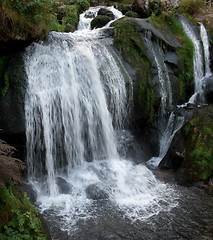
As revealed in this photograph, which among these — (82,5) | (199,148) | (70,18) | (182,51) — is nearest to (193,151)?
(199,148)

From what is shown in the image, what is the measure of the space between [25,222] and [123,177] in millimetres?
3549

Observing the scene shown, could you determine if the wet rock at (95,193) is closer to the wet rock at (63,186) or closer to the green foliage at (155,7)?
the wet rock at (63,186)

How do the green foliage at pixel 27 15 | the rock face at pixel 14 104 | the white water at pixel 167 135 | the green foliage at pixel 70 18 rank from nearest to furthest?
1. the green foliage at pixel 27 15
2. the rock face at pixel 14 104
3. the white water at pixel 167 135
4. the green foliage at pixel 70 18

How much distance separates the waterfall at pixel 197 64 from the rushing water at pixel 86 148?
6.98ft

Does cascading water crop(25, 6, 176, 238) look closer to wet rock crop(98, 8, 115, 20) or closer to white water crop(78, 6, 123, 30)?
white water crop(78, 6, 123, 30)

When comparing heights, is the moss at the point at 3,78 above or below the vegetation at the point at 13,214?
above

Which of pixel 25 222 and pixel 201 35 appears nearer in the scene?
pixel 25 222

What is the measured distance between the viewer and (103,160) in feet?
25.4

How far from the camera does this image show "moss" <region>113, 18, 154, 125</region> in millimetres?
8602

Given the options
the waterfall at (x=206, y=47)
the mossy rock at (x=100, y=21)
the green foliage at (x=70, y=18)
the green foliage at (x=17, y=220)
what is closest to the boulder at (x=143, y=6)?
the mossy rock at (x=100, y=21)

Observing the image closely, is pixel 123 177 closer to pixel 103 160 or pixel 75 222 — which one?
pixel 103 160

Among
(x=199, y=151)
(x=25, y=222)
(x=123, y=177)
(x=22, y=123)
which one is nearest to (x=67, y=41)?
(x=22, y=123)

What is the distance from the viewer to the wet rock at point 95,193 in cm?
632

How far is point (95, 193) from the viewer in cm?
638
